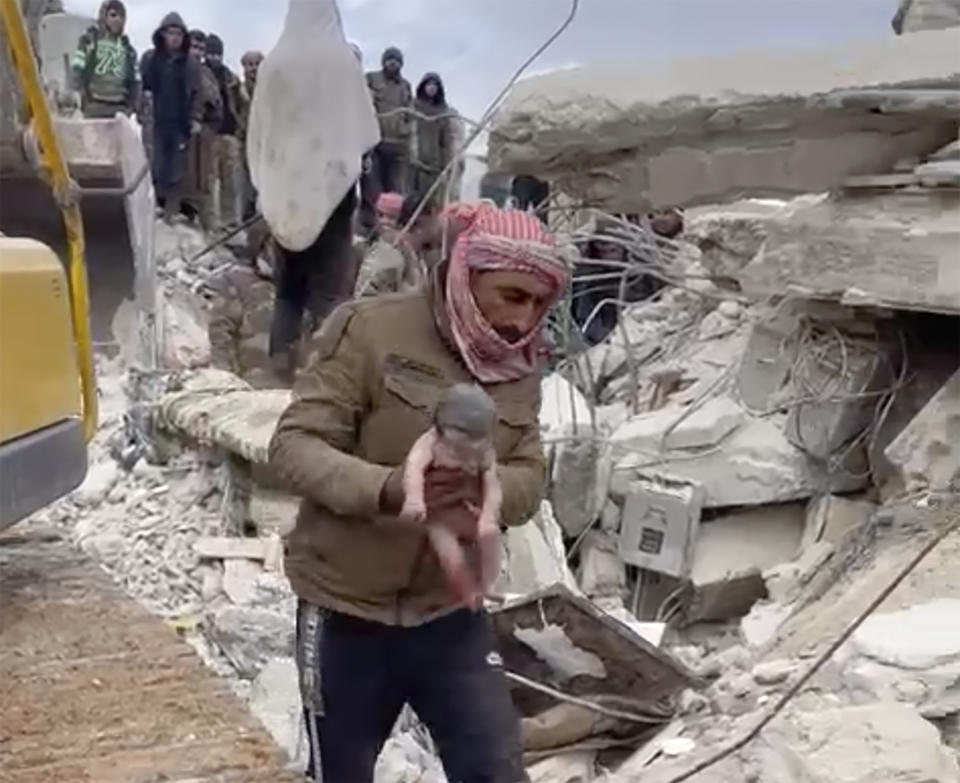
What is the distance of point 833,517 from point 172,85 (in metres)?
6.31

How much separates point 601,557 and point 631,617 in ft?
2.30

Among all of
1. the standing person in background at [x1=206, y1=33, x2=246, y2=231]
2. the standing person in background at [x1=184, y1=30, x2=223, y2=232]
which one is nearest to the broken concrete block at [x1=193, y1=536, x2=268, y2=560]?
the standing person in background at [x1=184, y1=30, x2=223, y2=232]

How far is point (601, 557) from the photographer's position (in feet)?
25.5

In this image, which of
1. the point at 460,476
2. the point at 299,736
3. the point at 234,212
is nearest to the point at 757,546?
the point at 299,736

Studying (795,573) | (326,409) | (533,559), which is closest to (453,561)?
(326,409)

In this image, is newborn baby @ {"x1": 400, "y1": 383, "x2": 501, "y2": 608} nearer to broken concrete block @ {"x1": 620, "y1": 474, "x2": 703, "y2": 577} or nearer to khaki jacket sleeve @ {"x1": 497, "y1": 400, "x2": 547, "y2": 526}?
khaki jacket sleeve @ {"x1": 497, "y1": 400, "x2": 547, "y2": 526}

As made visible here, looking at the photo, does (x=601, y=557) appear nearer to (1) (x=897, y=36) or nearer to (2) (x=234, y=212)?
(1) (x=897, y=36)

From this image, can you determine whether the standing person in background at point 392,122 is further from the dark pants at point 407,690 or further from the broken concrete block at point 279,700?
the dark pants at point 407,690

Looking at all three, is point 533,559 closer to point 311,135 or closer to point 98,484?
point 98,484

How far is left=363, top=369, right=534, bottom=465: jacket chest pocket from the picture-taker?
2832mm

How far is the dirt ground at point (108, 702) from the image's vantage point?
9.57 ft

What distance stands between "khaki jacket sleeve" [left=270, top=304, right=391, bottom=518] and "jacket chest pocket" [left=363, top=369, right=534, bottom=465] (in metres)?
0.04

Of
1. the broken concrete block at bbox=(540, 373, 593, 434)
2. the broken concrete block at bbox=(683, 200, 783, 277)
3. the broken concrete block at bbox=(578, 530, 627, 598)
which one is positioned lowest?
the broken concrete block at bbox=(578, 530, 627, 598)

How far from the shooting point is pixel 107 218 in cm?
1102
